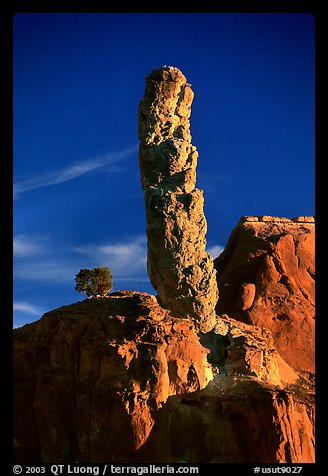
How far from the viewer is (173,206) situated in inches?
1040

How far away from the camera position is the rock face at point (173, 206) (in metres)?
25.9

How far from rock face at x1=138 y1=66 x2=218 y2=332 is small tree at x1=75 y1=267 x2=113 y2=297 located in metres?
13.6

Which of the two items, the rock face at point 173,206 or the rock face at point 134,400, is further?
the rock face at point 173,206

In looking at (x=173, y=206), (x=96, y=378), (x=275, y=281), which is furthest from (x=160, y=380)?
(x=275, y=281)

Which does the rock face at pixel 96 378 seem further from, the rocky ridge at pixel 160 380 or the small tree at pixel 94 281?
the small tree at pixel 94 281

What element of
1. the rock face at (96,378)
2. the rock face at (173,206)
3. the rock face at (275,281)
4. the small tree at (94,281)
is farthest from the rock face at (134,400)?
the small tree at (94,281)

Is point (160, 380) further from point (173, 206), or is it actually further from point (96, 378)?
point (173, 206)

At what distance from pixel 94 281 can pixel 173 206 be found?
15.0m

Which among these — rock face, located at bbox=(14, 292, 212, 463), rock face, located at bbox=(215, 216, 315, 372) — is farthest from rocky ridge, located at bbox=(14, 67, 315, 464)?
rock face, located at bbox=(215, 216, 315, 372)

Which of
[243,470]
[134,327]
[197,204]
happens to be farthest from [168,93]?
[243,470]

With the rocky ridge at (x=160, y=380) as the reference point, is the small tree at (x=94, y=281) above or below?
above

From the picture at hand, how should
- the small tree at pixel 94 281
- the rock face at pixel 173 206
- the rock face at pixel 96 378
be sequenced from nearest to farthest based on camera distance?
the rock face at pixel 96 378
the rock face at pixel 173 206
the small tree at pixel 94 281

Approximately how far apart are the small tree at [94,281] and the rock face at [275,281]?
6976 millimetres
